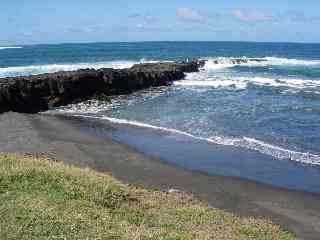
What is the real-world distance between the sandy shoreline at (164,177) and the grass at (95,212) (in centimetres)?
171

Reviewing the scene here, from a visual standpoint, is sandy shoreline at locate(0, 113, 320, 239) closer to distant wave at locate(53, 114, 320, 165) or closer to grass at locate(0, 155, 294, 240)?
grass at locate(0, 155, 294, 240)

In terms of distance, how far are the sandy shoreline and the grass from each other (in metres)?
1.71

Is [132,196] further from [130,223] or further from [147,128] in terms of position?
[147,128]

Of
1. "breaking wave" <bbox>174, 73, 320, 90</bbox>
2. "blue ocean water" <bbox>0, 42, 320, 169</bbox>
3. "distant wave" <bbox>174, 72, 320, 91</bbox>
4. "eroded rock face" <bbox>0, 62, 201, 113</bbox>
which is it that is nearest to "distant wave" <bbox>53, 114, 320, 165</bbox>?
"blue ocean water" <bbox>0, 42, 320, 169</bbox>

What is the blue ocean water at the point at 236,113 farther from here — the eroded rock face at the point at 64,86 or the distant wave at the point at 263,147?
the eroded rock face at the point at 64,86

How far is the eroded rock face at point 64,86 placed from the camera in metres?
40.7

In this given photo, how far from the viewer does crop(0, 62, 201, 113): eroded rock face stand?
40688 mm

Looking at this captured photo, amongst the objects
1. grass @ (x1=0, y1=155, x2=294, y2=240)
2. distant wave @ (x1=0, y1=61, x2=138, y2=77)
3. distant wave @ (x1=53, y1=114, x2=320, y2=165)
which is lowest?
distant wave @ (x1=0, y1=61, x2=138, y2=77)

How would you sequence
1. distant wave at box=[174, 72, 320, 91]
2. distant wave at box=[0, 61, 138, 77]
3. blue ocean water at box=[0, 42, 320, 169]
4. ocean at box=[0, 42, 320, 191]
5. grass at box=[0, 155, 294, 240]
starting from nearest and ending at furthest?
grass at box=[0, 155, 294, 240] < ocean at box=[0, 42, 320, 191] < blue ocean water at box=[0, 42, 320, 169] < distant wave at box=[174, 72, 320, 91] < distant wave at box=[0, 61, 138, 77]

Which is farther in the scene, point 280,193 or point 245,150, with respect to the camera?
point 245,150

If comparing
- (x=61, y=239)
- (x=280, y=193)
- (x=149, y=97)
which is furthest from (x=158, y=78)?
(x=61, y=239)

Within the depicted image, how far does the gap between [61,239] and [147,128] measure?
70.0 feet

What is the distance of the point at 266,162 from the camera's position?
80.0ft

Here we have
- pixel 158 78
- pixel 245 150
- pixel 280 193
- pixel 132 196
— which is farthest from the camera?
pixel 158 78
